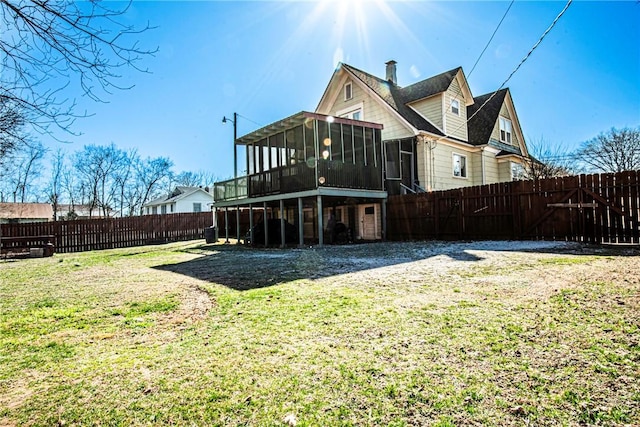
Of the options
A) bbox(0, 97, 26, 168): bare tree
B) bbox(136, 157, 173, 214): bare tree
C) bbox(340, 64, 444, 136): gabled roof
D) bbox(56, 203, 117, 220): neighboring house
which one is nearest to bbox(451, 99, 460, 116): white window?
bbox(340, 64, 444, 136): gabled roof

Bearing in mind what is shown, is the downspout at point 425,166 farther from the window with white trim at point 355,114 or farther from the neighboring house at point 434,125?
the window with white trim at point 355,114

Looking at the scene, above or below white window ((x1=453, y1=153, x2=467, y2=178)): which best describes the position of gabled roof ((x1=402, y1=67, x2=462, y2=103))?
above

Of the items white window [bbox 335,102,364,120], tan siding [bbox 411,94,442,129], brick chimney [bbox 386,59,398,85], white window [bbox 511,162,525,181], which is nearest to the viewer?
tan siding [bbox 411,94,442,129]

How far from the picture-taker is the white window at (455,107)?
18688mm

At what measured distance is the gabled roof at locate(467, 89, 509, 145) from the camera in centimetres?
1939

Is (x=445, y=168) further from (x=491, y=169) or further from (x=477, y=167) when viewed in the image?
(x=491, y=169)

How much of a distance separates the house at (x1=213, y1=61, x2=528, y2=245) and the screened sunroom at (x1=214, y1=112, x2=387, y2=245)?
43 millimetres

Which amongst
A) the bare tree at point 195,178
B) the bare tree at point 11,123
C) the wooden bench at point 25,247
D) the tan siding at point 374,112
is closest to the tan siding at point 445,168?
the tan siding at point 374,112

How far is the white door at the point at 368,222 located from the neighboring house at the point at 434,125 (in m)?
1.45

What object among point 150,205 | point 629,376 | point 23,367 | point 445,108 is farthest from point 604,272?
point 150,205

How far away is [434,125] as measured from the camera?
18.2 metres

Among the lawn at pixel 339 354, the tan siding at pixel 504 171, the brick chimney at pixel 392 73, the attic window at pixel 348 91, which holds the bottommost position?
the lawn at pixel 339 354

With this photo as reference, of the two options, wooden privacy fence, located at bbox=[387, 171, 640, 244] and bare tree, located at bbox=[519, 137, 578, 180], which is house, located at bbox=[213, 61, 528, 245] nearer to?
bare tree, located at bbox=[519, 137, 578, 180]

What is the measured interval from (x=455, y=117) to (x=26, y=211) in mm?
51084
